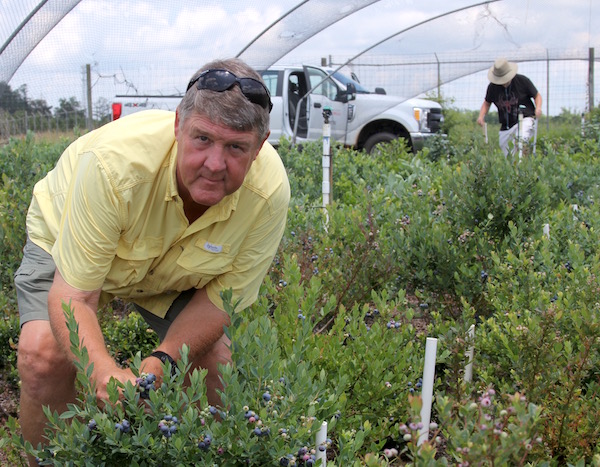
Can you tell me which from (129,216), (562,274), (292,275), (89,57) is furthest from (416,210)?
(89,57)

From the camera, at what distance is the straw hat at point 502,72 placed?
27.0ft

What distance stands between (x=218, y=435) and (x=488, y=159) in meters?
2.72

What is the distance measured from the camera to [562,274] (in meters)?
3.25

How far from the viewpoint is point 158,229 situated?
2.39 metres

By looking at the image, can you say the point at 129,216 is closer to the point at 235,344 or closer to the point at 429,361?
the point at 235,344

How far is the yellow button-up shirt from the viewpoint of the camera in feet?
7.19

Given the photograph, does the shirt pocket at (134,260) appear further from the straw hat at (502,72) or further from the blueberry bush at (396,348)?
the straw hat at (502,72)

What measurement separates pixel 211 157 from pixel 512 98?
22.5ft

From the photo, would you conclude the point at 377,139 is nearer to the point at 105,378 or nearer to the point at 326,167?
the point at 326,167

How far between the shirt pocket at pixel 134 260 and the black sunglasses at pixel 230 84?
1.81 ft

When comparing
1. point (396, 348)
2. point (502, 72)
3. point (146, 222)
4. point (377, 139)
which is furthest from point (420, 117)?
point (146, 222)

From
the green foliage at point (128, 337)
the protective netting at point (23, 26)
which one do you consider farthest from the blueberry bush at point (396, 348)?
the protective netting at point (23, 26)

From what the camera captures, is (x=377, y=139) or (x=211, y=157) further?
(x=377, y=139)

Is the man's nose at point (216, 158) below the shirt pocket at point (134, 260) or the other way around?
the other way around
